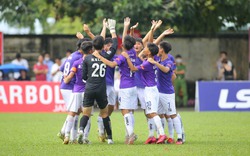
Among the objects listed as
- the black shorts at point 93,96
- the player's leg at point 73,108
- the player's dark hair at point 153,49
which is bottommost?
the player's leg at point 73,108

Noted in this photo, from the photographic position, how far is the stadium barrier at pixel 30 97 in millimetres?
31625

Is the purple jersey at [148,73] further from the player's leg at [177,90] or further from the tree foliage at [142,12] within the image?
the player's leg at [177,90]

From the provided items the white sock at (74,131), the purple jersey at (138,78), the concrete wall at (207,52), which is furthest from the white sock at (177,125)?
the concrete wall at (207,52)

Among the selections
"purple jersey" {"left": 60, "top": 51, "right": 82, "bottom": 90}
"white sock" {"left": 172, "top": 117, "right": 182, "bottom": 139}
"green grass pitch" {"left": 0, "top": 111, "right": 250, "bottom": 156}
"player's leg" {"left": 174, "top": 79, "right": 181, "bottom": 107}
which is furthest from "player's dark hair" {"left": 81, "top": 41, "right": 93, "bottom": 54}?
"player's leg" {"left": 174, "top": 79, "right": 181, "bottom": 107}

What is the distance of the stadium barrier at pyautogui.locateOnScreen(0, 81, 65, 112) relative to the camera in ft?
104

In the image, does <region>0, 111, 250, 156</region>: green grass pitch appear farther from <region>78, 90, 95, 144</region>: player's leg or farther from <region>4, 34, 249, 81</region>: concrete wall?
<region>4, 34, 249, 81</region>: concrete wall

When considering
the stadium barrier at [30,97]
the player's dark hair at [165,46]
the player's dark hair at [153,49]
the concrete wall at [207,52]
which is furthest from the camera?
the concrete wall at [207,52]

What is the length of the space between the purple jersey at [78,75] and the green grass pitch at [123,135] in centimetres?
133

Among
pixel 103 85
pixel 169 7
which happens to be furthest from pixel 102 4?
pixel 103 85

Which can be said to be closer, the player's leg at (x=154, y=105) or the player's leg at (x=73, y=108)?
the player's leg at (x=154, y=105)

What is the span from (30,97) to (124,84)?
46.8 ft

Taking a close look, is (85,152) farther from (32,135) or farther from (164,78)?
(32,135)

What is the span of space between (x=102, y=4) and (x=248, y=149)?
19843 millimetres

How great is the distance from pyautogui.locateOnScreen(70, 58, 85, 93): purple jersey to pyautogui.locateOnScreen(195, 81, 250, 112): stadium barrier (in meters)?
13.7
